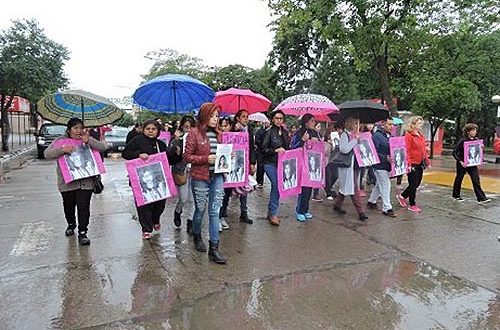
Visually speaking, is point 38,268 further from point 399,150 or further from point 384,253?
point 399,150

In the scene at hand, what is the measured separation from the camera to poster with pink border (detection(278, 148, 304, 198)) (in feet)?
20.7

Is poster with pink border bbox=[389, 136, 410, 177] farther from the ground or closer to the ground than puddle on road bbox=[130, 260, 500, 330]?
farther from the ground

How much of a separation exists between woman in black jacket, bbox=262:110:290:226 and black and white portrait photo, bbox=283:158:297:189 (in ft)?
0.49

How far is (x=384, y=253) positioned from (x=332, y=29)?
8361 mm

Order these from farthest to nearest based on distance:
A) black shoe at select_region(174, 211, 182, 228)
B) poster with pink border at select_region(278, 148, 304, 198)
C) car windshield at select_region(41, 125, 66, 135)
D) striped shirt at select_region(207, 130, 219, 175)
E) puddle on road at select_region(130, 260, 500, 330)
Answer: car windshield at select_region(41, 125, 66, 135)
poster with pink border at select_region(278, 148, 304, 198)
black shoe at select_region(174, 211, 182, 228)
striped shirt at select_region(207, 130, 219, 175)
puddle on road at select_region(130, 260, 500, 330)

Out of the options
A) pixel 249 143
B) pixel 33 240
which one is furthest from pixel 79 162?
pixel 249 143

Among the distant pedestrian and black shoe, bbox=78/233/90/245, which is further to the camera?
the distant pedestrian

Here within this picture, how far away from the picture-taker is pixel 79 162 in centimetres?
524

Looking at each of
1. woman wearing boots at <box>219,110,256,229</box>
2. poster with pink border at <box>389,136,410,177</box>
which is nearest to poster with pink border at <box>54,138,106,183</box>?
woman wearing boots at <box>219,110,256,229</box>

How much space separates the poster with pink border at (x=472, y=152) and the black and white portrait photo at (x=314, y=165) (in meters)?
3.25

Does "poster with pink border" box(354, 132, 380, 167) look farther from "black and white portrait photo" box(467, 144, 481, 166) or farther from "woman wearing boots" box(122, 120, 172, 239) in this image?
"woman wearing boots" box(122, 120, 172, 239)

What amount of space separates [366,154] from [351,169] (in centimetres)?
49

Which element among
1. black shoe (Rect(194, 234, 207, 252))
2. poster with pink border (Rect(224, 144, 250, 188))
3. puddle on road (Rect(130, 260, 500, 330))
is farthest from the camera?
poster with pink border (Rect(224, 144, 250, 188))

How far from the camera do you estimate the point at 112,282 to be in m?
4.13
